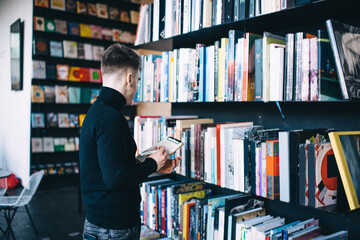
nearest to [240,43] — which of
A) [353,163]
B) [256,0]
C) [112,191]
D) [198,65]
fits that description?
[256,0]

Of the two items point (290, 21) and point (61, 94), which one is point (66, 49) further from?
point (290, 21)

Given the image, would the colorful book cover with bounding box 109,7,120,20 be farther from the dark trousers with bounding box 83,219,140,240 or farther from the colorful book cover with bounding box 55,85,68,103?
the dark trousers with bounding box 83,219,140,240

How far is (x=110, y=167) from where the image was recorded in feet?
4.40

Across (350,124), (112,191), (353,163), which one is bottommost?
(112,191)

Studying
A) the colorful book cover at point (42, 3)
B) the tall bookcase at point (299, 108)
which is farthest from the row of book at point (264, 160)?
the colorful book cover at point (42, 3)

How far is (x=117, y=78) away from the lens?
150 centimetres

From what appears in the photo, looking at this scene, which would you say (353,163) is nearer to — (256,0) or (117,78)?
(256,0)

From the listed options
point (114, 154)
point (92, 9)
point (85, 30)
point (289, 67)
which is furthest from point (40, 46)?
point (289, 67)

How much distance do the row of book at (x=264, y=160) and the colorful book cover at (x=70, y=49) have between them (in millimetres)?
3960

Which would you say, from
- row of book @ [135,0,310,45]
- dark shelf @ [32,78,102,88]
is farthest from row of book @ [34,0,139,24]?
row of book @ [135,0,310,45]

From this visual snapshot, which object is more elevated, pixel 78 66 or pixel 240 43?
pixel 78 66

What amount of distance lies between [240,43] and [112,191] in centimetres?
95

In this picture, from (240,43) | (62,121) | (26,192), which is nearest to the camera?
(240,43)

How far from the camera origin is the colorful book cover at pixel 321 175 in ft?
4.46
